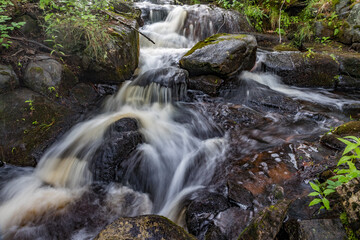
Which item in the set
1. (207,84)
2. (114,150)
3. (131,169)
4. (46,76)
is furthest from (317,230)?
(46,76)

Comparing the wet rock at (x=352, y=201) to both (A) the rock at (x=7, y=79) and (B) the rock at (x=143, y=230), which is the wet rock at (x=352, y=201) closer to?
(B) the rock at (x=143, y=230)

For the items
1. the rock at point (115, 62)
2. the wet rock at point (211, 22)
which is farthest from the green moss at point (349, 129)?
the wet rock at point (211, 22)

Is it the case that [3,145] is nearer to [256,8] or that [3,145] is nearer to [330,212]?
[330,212]

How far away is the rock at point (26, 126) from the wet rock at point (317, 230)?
13.0 feet

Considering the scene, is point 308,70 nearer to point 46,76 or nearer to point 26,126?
point 46,76

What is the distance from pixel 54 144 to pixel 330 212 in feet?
14.0

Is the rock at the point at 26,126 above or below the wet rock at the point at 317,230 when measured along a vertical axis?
below

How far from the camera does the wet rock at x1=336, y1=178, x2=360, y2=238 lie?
1.42 meters

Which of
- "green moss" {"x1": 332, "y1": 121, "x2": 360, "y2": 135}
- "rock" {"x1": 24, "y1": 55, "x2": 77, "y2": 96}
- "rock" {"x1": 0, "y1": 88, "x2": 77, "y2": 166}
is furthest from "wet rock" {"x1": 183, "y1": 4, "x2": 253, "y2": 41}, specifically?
"green moss" {"x1": 332, "y1": 121, "x2": 360, "y2": 135}

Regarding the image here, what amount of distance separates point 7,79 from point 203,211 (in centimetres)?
414

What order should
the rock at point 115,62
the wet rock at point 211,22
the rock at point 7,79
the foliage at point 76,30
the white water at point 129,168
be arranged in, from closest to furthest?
the white water at point 129,168, the rock at point 7,79, the foliage at point 76,30, the rock at point 115,62, the wet rock at point 211,22

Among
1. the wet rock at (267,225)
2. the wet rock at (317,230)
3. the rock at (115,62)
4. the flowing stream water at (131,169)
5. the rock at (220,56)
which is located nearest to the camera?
the wet rock at (317,230)

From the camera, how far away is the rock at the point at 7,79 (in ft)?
12.6

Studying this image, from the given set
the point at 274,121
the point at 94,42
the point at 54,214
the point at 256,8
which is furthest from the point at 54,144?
the point at 256,8
